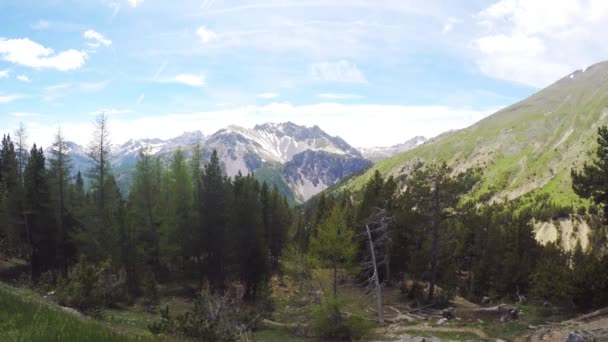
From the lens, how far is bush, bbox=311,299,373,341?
23.5 m

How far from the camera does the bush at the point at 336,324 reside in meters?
23.5

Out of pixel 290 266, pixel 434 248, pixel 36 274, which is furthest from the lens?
pixel 36 274

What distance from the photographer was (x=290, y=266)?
29484mm

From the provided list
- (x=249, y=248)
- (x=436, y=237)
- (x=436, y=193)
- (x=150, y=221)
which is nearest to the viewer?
(x=436, y=193)

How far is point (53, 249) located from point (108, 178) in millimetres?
10215

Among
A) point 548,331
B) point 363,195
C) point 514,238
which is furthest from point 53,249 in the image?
point 514,238

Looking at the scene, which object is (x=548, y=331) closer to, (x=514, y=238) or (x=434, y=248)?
(x=434, y=248)

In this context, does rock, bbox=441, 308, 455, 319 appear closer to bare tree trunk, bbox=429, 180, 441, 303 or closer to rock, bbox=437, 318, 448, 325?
rock, bbox=437, 318, 448, 325

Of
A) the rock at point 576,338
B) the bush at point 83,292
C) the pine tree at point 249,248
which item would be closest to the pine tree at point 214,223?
the pine tree at point 249,248

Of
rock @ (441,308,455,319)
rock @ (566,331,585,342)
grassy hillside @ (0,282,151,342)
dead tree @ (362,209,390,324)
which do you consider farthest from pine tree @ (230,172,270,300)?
grassy hillside @ (0,282,151,342)

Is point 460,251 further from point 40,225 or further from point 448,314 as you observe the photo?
point 40,225

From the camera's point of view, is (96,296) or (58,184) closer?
(96,296)

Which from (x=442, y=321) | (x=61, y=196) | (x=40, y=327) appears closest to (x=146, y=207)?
(x=61, y=196)

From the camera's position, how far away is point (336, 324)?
23.8 metres
